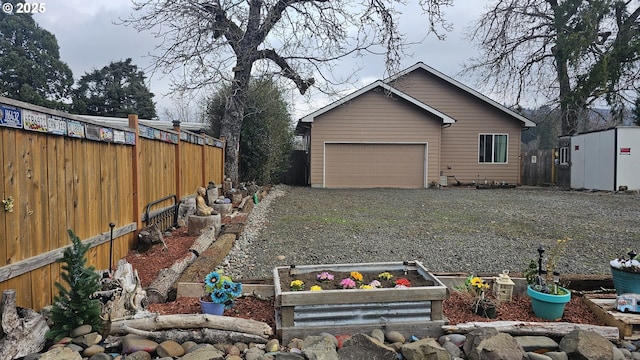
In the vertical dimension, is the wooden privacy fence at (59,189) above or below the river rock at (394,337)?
above

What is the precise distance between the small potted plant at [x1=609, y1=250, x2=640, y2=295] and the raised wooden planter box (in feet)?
5.07

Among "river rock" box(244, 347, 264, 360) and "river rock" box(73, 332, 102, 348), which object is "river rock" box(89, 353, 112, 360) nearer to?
"river rock" box(73, 332, 102, 348)

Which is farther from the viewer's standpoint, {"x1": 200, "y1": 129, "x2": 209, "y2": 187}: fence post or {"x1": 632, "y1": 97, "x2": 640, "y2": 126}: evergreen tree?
{"x1": 632, "y1": 97, "x2": 640, "y2": 126}: evergreen tree

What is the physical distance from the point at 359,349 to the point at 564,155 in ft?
63.6

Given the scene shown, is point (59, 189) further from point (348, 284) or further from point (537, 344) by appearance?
point (537, 344)

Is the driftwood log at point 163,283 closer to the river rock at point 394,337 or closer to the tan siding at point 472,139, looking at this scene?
the river rock at point 394,337

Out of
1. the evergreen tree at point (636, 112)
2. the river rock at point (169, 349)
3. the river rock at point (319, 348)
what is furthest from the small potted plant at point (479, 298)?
the evergreen tree at point (636, 112)

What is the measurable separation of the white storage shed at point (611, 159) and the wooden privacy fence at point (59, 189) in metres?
16.2

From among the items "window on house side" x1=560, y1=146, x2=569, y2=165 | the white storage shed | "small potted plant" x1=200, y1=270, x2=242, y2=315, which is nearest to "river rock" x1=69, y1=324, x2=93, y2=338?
"small potted plant" x1=200, y1=270, x2=242, y2=315

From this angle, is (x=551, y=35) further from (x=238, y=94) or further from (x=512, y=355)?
(x=512, y=355)

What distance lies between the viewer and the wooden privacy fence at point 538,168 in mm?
20078

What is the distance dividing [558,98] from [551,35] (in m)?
3.33

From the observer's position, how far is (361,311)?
2.87m

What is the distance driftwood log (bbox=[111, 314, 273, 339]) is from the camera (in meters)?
2.63
